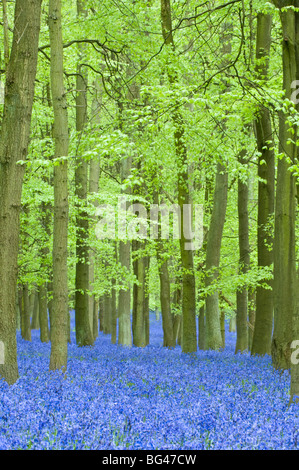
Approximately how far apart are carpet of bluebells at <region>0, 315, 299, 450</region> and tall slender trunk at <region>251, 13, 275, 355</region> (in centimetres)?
395

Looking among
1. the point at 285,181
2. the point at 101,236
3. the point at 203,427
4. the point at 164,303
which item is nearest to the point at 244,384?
the point at 203,427

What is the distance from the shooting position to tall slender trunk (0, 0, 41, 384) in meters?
7.73

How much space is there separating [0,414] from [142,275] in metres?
16.7

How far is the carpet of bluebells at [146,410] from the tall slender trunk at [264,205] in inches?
155

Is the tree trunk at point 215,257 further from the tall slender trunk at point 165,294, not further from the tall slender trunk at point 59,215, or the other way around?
the tall slender trunk at point 59,215

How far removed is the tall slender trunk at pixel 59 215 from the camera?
916 centimetres

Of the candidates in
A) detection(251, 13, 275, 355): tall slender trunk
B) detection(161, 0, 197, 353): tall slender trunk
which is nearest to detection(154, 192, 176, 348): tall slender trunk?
detection(161, 0, 197, 353): tall slender trunk

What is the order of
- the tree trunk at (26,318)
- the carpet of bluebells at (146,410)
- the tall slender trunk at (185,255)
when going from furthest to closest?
the tree trunk at (26,318) → the tall slender trunk at (185,255) → the carpet of bluebells at (146,410)

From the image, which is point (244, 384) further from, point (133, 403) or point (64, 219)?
point (64, 219)

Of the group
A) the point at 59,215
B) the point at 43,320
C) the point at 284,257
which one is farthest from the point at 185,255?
the point at 43,320

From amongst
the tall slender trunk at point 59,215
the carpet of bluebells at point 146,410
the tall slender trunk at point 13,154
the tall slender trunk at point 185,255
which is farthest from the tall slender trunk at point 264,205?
the tall slender trunk at point 13,154

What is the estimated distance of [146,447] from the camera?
14.5 ft

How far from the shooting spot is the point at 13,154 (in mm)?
7918
